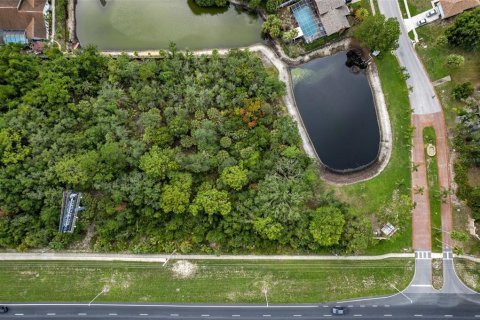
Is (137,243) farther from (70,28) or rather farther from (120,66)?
(70,28)

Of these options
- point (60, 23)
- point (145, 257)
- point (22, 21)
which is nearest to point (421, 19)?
point (145, 257)

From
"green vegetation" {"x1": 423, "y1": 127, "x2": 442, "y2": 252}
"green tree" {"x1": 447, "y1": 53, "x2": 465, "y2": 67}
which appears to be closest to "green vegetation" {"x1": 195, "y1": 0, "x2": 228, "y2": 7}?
"green tree" {"x1": 447, "y1": 53, "x2": 465, "y2": 67}

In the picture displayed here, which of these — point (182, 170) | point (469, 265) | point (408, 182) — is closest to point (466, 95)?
point (408, 182)

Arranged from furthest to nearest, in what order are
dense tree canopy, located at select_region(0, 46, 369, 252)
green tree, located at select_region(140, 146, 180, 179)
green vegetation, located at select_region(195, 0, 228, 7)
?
1. green vegetation, located at select_region(195, 0, 228, 7)
2. dense tree canopy, located at select_region(0, 46, 369, 252)
3. green tree, located at select_region(140, 146, 180, 179)

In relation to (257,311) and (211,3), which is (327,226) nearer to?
(257,311)

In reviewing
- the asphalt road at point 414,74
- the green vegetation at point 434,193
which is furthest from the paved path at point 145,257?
the asphalt road at point 414,74

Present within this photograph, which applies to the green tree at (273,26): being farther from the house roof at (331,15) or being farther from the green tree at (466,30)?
the green tree at (466,30)

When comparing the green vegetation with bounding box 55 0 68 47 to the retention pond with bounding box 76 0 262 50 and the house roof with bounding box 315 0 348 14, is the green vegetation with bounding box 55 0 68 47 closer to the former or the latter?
the retention pond with bounding box 76 0 262 50
